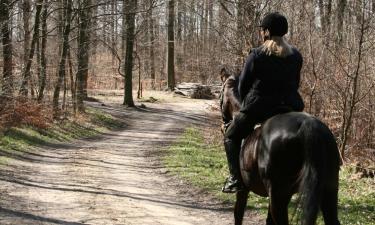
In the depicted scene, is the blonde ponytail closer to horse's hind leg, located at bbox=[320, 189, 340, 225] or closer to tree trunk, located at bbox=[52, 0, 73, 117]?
horse's hind leg, located at bbox=[320, 189, 340, 225]

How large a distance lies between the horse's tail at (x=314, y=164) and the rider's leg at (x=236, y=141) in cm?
134

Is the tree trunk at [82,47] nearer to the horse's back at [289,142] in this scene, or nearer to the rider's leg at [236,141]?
the rider's leg at [236,141]

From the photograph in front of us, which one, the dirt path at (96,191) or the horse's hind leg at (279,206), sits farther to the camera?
the dirt path at (96,191)

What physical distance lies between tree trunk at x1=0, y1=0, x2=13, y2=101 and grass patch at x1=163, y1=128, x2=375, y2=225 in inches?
241

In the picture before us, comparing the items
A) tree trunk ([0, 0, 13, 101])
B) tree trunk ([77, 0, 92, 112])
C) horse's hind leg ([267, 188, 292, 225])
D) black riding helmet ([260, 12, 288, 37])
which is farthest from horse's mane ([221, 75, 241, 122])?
tree trunk ([77, 0, 92, 112])

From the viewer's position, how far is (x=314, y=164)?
17.0ft

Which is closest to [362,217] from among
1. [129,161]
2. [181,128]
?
[129,161]

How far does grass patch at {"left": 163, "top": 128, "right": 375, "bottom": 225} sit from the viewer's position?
30.7 feet

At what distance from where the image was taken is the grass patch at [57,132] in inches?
664

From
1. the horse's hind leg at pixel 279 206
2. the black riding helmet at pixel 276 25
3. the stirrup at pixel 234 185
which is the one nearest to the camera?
the horse's hind leg at pixel 279 206

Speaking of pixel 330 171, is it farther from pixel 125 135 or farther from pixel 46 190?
pixel 125 135

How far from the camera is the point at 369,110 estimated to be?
1574 centimetres

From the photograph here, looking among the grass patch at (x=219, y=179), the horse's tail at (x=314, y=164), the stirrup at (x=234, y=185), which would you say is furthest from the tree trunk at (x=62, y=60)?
the horse's tail at (x=314, y=164)

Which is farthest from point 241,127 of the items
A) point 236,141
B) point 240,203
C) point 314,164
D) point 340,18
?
point 340,18
